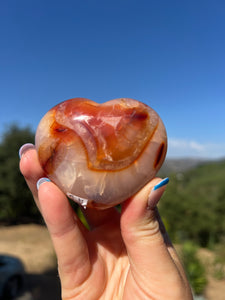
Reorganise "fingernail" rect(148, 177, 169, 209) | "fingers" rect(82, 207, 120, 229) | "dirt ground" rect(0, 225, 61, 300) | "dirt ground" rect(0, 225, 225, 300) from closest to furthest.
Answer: "fingernail" rect(148, 177, 169, 209), "fingers" rect(82, 207, 120, 229), "dirt ground" rect(0, 225, 61, 300), "dirt ground" rect(0, 225, 225, 300)

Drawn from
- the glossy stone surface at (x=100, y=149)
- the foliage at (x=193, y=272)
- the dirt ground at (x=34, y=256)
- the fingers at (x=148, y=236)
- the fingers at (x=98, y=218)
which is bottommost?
the dirt ground at (x=34, y=256)

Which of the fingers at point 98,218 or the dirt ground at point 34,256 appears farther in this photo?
the dirt ground at point 34,256

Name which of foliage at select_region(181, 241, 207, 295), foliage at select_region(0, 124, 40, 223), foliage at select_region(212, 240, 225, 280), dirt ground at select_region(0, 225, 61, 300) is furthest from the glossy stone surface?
foliage at select_region(0, 124, 40, 223)

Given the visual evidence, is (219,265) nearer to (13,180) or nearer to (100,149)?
(100,149)

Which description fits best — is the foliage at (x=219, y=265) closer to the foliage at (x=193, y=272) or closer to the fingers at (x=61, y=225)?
the foliage at (x=193, y=272)

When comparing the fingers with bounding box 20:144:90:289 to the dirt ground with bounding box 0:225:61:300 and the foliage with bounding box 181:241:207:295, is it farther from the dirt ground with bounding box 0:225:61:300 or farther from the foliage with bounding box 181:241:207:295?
the foliage with bounding box 181:241:207:295

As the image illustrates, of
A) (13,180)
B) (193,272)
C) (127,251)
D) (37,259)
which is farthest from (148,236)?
(13,180)

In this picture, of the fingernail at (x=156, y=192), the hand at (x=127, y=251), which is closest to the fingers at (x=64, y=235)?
the hand at (x=127, y=251)
